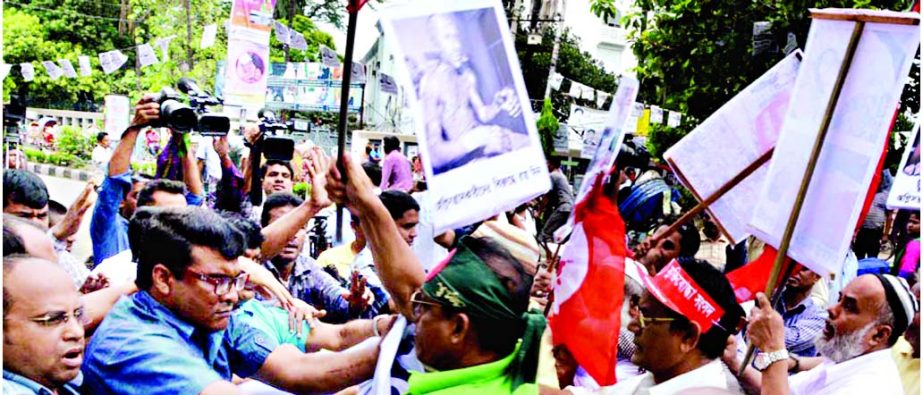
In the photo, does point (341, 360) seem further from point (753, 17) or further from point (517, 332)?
point (753, 17)

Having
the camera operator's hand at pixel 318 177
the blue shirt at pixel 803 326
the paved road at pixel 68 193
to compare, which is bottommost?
the paved road at pixel 68 193

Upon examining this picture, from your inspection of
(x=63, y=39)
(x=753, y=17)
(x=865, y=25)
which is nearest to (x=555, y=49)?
(x=753, y=17)

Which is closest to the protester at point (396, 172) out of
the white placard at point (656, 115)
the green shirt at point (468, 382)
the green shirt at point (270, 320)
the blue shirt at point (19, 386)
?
the white placard at point (656, 115)

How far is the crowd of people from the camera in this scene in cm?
251

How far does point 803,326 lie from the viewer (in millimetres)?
4762

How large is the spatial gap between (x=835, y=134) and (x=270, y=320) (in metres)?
1.99

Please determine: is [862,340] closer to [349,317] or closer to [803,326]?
[803,326]

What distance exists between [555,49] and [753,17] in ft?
25.4

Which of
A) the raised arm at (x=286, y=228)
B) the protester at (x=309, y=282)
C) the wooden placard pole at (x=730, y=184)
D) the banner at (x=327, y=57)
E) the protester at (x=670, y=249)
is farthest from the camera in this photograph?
the banner at (x=327, y=57)

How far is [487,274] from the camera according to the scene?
2535mm

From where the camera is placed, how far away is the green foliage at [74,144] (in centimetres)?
2814

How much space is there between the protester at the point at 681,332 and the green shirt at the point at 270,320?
110 centimetres

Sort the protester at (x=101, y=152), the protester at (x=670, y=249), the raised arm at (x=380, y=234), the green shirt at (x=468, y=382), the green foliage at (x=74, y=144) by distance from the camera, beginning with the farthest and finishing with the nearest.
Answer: the green foliage at (x=74, y=144) → the protester at (x=101, y=152) → the protester at (x=670, y=249) → the raised arm at (x=380, y=234) → the green shirt at (x=468, y=382)

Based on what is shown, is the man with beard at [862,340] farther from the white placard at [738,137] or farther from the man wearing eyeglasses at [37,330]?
the man wearing eyeglasses at [37,330]
